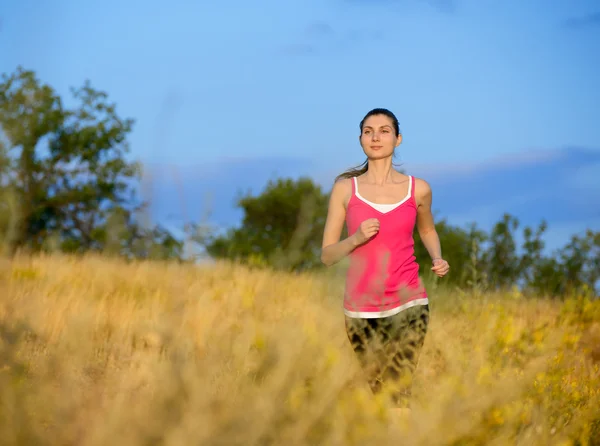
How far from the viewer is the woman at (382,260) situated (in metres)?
4.47

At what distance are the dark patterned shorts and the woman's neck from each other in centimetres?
87

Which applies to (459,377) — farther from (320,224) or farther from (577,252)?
(577,252)

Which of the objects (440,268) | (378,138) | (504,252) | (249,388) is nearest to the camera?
(249,388)

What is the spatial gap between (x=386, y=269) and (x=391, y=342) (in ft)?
1.58

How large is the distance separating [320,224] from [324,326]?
2321 cm

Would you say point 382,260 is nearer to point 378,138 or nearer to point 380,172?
point 380,172

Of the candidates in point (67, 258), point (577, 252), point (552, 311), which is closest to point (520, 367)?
point (552, 311)

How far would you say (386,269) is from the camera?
4469mm

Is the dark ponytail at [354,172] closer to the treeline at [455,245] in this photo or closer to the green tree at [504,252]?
the treeline at [455,245]

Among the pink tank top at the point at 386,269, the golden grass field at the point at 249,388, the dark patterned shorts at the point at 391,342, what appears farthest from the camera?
the pink tank top at the point at 386,269

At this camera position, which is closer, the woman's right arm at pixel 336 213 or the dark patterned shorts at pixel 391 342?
the dark patterned shorts at pixel 391 342

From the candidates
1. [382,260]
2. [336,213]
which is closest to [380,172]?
[336,213]

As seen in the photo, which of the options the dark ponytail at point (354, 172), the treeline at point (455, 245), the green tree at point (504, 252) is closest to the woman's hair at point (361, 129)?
the dark ponytail at point (354, 172)

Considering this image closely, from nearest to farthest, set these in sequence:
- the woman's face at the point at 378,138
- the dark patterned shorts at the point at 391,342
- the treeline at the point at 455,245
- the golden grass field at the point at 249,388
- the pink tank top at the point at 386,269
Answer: the golden grass field at the point at 249,388 → the dark patterned shorts at the point at 391,342 → the pink tank top at the point at 386,269 → the woman's face at the point at 378,138 → the treeline at the point at 455,245
